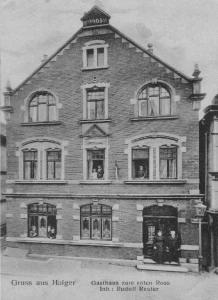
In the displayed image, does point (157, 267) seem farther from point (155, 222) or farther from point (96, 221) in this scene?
point (96, 221)

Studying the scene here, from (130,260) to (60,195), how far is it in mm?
3912

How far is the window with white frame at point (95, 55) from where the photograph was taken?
12.5 metres

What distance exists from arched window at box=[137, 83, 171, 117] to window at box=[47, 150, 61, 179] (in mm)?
4038

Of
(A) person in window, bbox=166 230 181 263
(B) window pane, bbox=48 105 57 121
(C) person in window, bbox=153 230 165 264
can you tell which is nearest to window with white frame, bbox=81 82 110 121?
(B) window pane, bbox=48 105 57 121

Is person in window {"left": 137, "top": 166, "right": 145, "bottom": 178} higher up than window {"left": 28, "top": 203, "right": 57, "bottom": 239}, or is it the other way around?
person in window {"left": 137, "top": 166, "right": 145, "bottom": 178}

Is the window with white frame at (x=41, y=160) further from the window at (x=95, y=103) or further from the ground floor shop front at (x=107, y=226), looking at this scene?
the window at (x=95, y=103)

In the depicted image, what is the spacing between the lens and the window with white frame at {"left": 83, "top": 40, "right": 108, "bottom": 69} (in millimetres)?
12547

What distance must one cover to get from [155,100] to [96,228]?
19.2 feet

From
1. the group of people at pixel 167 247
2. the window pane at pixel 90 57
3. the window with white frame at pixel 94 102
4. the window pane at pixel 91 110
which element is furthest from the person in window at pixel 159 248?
the window pane at pixel 90 57

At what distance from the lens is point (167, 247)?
12211mm

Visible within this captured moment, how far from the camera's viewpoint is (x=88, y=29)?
12.6 meters

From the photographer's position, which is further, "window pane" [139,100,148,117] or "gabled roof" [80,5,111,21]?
"window pane" [139,100,148,117]

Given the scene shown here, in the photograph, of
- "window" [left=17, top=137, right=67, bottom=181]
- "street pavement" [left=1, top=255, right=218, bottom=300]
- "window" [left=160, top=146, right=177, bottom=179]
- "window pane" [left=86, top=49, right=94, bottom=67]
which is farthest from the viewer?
"window" [left=17, top=137, right=67, bottom=181]

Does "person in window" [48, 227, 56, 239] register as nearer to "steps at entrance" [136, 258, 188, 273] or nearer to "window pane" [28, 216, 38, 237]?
"window pane" [28, 216, 38, 237]
